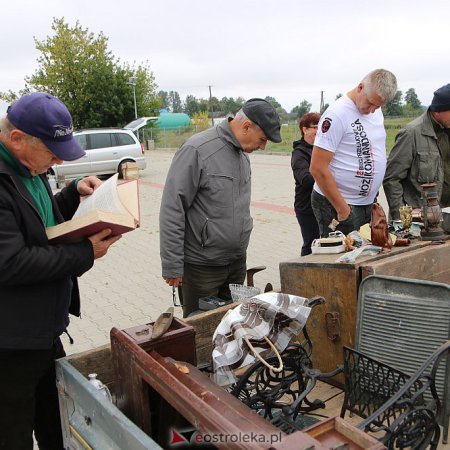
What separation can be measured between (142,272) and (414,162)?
361 centimetres

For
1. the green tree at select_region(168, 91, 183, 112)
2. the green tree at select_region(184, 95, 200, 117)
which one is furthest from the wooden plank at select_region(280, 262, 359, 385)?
the green tree at select_region(168, 91, 183, 112)

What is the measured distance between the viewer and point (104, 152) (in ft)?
47.5

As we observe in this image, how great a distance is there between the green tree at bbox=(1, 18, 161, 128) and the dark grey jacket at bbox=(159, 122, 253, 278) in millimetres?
18416

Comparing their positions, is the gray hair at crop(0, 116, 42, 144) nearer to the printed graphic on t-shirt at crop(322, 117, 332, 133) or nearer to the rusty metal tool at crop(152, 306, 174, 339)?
the rusty metal tool at crop(152, 306, 174, 339)

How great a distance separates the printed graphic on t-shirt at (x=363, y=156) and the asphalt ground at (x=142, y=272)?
2.40ft

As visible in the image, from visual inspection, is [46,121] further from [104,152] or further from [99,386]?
[104,152]

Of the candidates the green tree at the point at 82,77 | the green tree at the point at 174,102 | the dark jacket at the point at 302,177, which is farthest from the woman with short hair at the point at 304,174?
the green tree at the point at 174,102

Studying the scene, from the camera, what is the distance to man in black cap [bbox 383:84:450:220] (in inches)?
139

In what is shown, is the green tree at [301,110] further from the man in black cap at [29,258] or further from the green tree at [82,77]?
the man in black cap at [29,258]

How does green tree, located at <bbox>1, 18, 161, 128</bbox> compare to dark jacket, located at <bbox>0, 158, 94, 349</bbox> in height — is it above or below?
above

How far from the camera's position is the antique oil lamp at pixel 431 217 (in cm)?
261

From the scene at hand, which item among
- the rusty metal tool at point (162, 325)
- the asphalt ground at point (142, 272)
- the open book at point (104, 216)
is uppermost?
the open book at point (104, 216)

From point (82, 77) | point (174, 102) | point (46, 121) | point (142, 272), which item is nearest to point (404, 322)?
point (46, 121)

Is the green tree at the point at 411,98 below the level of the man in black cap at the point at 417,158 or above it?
above
